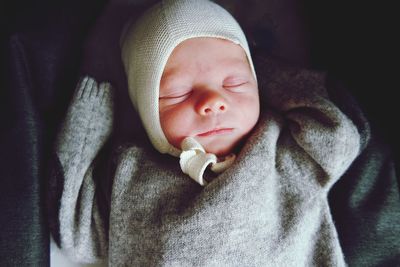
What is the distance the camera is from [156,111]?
39.0 inches

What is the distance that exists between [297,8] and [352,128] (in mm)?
468

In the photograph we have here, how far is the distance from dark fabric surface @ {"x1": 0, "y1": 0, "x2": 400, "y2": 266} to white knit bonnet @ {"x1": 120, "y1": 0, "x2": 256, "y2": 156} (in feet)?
0.53

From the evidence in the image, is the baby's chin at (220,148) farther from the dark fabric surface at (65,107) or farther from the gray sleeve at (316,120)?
the dark fabric surface at (65,107)

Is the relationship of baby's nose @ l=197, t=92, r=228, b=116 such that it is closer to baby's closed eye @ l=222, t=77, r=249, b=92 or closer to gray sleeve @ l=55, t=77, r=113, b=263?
baby's closed eye @ l=222, t=77, r=249, b=92

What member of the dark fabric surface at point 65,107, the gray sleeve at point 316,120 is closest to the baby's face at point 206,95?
the gray sleeve at point 316,120

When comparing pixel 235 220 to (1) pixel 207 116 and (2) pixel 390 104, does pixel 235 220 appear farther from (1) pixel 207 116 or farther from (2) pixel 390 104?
(2) pixel 390 104

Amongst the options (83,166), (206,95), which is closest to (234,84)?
(206,95)

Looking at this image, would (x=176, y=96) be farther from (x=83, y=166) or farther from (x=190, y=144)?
(x=83, y=166)

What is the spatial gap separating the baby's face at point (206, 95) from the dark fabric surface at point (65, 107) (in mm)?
271

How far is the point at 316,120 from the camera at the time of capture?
3.30 feet

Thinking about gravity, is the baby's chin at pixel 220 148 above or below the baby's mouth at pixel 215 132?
below

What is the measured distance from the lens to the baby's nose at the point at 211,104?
898 mm

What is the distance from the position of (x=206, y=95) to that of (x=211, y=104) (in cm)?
3

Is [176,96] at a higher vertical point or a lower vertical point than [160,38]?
lower
